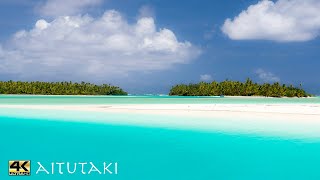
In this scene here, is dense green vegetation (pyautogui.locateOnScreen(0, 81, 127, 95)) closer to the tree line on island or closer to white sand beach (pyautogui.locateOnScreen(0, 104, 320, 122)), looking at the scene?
the tree line on island

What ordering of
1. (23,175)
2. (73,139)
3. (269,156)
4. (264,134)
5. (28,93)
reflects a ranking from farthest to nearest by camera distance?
(28,93) → (264,134) → (73,139) → (269,156) → (23,175)

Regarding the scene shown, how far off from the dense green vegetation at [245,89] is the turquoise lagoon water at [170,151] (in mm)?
80654

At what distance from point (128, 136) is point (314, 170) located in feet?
21.0

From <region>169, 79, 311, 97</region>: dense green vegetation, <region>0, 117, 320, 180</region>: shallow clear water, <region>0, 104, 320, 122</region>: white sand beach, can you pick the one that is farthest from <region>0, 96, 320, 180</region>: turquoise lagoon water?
<region>169, 79, 311, 97</region>: dense green vegetation

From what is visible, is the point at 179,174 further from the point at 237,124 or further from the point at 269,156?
the point at 237,124

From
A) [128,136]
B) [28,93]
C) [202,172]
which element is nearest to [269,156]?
[202,172]

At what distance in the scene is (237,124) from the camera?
17828mm

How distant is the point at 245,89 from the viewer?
96250mm

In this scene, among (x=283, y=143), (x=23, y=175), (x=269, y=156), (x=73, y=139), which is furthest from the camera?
(x=73, y=139)

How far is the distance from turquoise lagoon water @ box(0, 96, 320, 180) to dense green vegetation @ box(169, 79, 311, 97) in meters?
80.7

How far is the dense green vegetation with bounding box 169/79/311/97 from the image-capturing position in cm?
9381

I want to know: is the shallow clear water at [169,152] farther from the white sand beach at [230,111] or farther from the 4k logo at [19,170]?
the white sand beach at [230,111]

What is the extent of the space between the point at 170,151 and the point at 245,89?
86666 mm

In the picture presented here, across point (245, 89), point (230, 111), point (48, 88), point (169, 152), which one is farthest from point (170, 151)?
point (48, 88)
